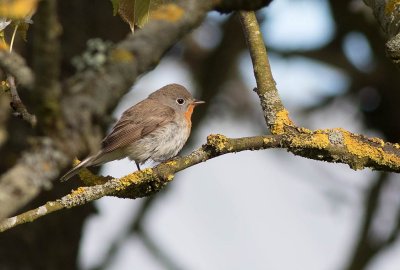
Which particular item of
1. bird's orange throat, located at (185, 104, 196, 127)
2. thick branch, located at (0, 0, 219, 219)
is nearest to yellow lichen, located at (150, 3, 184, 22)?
thick branch, located at (0, 0, 219, 219)

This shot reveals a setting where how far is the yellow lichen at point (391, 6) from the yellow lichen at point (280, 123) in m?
0.76

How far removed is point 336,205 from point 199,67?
2.19 meters

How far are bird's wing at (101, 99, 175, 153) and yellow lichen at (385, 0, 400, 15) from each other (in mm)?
3170

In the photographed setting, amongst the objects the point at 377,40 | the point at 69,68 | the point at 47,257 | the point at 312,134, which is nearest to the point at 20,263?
the point at 47,257

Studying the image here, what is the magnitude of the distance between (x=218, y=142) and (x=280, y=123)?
42 cm

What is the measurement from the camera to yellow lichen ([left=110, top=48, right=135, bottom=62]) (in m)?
2.21

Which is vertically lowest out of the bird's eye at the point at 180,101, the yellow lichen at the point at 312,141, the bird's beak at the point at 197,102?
the yellow lichen at the point at 312,141

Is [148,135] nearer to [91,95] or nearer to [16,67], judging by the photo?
[16,67]

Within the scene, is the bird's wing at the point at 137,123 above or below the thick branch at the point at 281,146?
above

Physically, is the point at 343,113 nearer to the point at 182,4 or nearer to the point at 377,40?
the point at 377,40

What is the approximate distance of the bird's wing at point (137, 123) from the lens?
22.7 feet

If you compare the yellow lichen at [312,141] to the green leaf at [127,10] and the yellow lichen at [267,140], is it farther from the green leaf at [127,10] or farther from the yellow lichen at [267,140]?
the green leaf at [127,10]

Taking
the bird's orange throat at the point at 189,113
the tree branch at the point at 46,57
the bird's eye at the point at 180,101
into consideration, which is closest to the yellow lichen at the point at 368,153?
the tree branch at the point at 46,57

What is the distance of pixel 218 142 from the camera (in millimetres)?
3705
